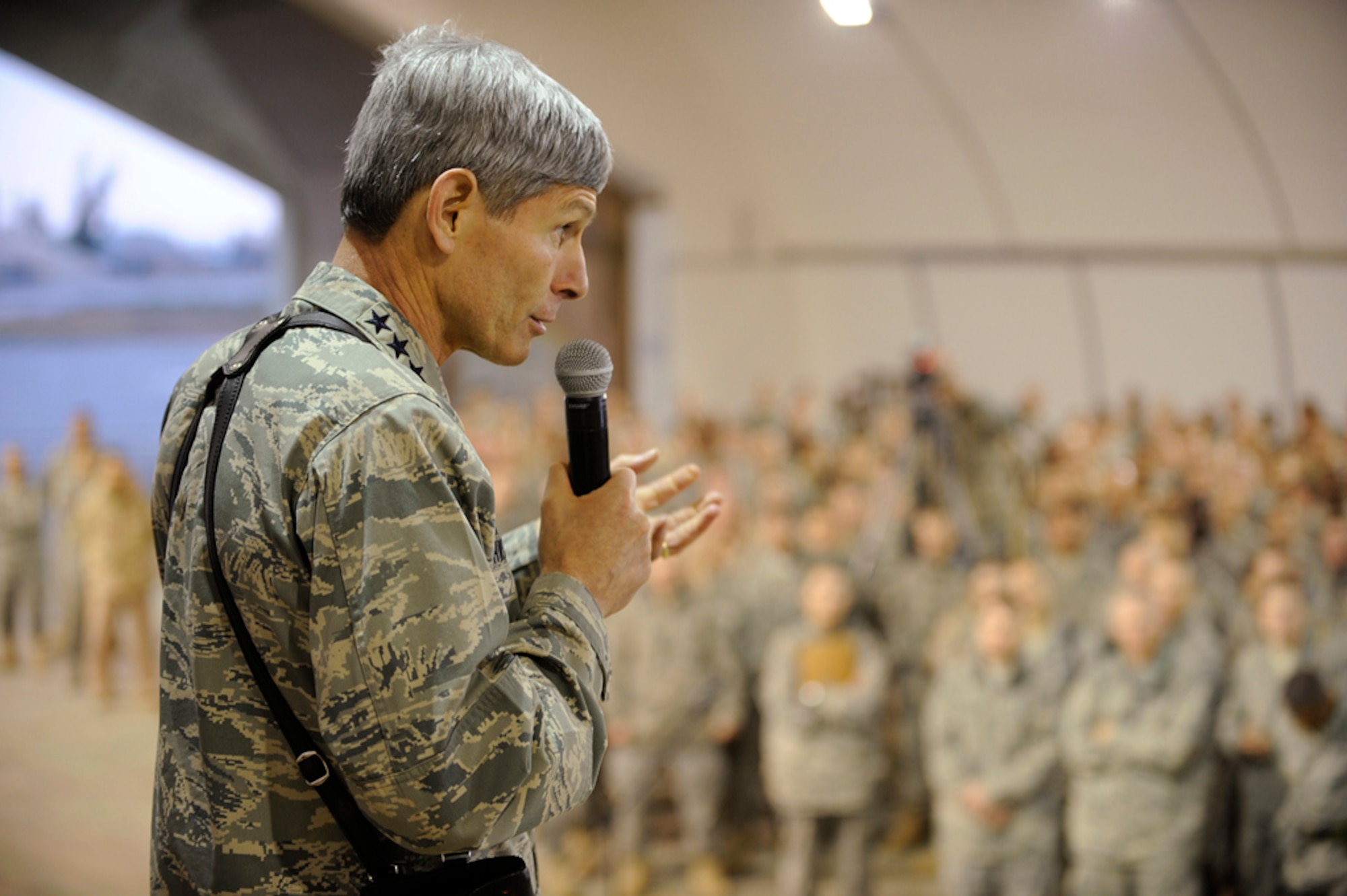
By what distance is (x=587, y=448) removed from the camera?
0.91 m

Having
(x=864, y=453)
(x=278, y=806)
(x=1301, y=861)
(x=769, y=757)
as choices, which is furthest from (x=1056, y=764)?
(x=278, y=806)

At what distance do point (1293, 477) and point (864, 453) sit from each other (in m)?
2.34

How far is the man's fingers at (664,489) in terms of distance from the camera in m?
1.20

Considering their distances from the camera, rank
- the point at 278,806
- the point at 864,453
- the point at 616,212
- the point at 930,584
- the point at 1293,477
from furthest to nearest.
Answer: the point at 616,212, the point at 864,453, the point at 930,584, the point at 1293,477, the point at 278,806

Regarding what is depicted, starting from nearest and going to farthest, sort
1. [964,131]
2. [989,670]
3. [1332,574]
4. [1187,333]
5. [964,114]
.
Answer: [989,670]
[1332,574]
[1187,333]
[964,114]
[964,131]

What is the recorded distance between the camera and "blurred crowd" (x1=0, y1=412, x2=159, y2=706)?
3691 mm

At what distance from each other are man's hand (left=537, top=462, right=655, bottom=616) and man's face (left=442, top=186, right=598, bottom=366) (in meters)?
0.13

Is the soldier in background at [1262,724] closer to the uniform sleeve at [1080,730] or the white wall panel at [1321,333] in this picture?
the uniform sleeve at [1080,730]

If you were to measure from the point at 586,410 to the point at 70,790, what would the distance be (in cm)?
385

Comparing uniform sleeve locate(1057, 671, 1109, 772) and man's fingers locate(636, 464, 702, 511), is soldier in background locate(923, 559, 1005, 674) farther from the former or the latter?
man's fingers locate(636, 464, 702, 511)

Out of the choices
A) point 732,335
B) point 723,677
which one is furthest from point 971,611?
point 732,335

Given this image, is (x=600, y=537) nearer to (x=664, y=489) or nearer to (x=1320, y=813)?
(x=664, y=489)

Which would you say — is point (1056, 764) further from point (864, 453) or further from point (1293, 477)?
point (864, 453)

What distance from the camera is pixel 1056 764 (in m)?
3.97
